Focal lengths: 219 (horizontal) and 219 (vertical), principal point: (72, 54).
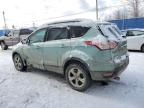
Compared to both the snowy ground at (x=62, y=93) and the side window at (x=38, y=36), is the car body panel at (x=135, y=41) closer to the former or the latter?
the snowy ground at (x=62, y=93)

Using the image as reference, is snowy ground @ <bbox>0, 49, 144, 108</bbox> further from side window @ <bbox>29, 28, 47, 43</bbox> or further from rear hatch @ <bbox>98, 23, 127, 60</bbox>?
side window @ <bbox>29, 28, 47, 43</bbox>

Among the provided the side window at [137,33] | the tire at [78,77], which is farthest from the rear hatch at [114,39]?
the side window at [137,33]

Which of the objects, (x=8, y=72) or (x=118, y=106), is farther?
(x=8, y=72)

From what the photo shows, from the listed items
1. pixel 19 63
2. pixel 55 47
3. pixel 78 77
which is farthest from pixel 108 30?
pixel 19 63

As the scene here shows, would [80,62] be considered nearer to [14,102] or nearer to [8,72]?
[14,102]

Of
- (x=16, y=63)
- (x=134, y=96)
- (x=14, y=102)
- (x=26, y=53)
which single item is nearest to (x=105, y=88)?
(x=134, y=96)

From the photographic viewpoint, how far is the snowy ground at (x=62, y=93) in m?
4.93

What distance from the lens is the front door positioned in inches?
264

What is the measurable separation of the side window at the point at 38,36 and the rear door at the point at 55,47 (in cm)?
30

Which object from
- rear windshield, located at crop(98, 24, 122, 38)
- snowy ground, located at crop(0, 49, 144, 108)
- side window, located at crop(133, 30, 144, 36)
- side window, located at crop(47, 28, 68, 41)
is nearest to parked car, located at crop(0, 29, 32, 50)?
side window, located at crop(133, 30, 144, 36)

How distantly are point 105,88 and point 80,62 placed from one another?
43.0 inches

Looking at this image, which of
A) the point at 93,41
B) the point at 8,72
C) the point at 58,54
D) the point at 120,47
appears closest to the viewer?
the point at 93,41

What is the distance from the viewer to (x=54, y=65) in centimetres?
624

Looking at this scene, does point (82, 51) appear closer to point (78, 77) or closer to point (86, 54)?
point (86, 54)
